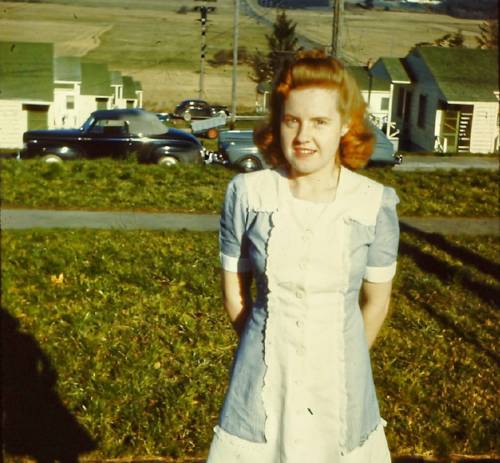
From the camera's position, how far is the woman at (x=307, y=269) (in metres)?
1.87

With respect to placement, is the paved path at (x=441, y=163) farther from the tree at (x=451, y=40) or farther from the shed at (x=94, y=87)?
the shed at (x=94, y=87)

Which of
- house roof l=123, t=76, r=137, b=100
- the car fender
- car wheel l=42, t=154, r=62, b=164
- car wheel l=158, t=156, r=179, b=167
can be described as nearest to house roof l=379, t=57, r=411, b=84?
house roof l=123, t=76, r=137, b=100

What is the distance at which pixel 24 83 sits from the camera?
316cm

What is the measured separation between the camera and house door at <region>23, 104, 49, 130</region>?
166 inches

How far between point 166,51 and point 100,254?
2.03m

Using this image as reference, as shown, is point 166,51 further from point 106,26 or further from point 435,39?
point 435,39

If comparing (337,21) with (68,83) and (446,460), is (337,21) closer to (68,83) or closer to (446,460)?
(68,83)

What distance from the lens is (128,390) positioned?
3770mm

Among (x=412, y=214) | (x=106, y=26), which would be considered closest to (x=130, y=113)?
(x=106, y=26)

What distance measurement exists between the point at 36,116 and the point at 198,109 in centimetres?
166

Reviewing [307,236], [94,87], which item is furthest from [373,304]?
[94,87]

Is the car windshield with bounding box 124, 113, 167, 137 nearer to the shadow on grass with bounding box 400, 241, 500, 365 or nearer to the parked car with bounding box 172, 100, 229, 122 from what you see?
the parked car with bounding box 172, 100, 229, 122

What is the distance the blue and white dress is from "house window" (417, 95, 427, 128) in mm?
4132

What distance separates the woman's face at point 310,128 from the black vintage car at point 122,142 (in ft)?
16.8
